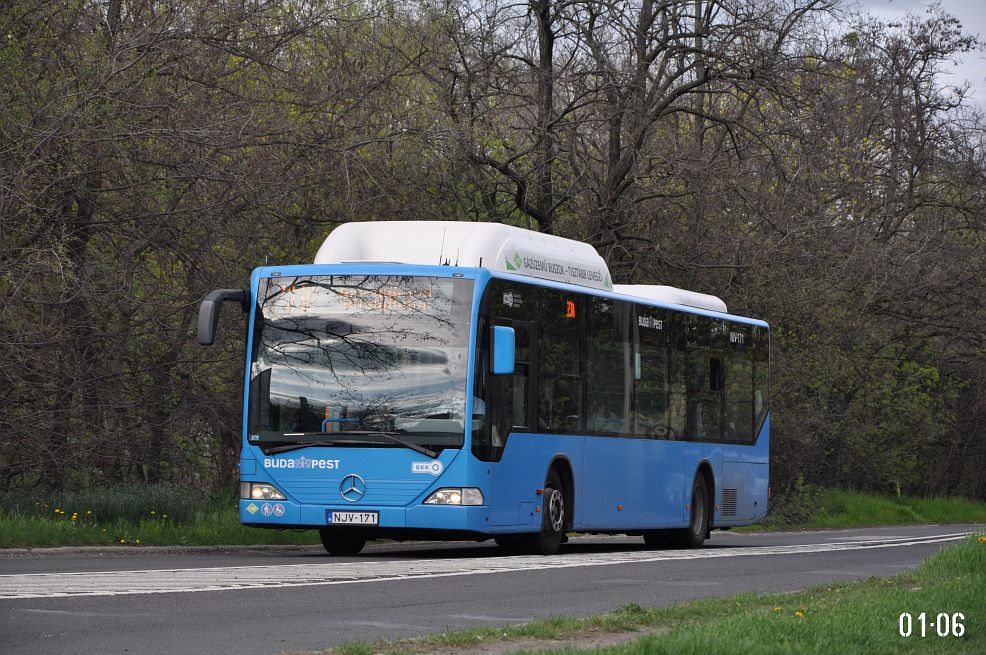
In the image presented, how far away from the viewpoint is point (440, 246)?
1883 cm

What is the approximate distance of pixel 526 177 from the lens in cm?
2936

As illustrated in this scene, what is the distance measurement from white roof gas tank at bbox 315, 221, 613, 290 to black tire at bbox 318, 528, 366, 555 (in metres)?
3.15

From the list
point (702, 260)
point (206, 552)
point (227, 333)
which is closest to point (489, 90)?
point (702, 260)

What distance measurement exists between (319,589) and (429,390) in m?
5.04

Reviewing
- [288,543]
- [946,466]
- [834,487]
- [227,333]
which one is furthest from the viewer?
[946,466]

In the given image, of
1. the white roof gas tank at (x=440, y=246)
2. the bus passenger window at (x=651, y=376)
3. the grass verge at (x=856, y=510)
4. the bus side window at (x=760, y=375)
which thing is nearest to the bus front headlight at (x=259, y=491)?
the white roof gas tank at (x=440, y=246)

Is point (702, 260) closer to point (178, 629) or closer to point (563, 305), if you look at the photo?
point (563, 305)

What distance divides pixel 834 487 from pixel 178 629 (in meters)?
38.1

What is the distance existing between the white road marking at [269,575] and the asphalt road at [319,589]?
0.02 m

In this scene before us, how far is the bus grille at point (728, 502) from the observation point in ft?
81.0

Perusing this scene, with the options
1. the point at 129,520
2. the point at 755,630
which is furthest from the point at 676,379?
the point at 755,630
